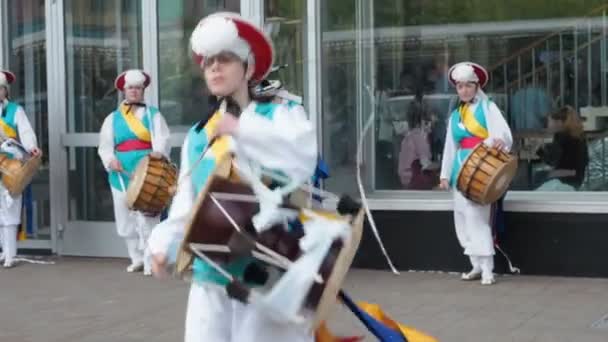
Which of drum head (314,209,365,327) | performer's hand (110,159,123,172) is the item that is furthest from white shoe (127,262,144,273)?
drum head (314,209,365,327)

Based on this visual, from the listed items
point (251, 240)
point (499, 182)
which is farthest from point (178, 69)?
point (251, 240)

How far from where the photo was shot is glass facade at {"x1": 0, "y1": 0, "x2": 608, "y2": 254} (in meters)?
11.4

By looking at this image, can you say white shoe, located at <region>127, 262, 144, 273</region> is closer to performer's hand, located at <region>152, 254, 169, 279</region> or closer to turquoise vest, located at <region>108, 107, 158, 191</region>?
turquoise vest, located at <region>108, 107, 158, 191</region>

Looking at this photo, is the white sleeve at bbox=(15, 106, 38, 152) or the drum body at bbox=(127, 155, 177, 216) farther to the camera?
the white sleeve at bbox=(15, 106, 38, 152)

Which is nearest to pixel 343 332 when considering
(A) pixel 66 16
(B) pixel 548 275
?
(B) pixel 548 275

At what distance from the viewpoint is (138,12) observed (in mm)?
13039

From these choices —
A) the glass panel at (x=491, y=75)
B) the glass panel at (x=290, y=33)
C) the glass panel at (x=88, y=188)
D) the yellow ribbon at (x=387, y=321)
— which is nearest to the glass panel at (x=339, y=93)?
the glass panel at (x=491, y=75)

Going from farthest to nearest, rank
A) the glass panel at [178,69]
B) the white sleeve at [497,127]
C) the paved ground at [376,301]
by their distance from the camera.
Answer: the glass panel at [178,69] < the white sleeve at [497,127] < the paved ground at [376,301]

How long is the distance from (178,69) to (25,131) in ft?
5.52

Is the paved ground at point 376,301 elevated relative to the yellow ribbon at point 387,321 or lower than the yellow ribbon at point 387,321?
lower

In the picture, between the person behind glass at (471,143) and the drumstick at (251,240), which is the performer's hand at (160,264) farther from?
the person behind glass at (471,143)

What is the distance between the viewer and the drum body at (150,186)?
10.9 metres

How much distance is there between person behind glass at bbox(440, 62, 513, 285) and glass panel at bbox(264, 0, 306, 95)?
1.69 metres

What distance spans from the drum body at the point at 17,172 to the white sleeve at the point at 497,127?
4594 millimetres
